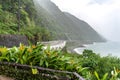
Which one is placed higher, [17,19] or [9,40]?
[17,19]

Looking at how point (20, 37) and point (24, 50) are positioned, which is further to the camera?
point (20, 37)

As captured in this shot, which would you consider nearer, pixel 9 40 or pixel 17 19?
pixel 9 40

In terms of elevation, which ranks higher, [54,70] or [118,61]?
[54,70]

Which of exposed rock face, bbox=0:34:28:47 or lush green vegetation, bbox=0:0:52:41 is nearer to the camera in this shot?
exposed rock face, bbox=0:34:28:47

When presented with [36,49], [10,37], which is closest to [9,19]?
[10,37]

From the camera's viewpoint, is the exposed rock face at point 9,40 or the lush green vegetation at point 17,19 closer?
the exposed rock face at point 9,40

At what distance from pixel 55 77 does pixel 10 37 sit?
31183 mm

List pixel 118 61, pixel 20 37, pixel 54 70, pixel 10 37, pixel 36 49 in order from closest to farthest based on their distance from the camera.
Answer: pixel 54 70
pixel 36 49
pixel 10 37
pixel 20 37
pixel 118 61

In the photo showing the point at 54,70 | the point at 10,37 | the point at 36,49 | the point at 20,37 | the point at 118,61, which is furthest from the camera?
the point at 118,61

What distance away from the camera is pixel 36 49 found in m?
15.0

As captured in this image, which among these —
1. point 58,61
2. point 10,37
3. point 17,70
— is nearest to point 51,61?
point 58,61

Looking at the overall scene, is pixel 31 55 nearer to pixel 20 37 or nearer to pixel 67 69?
pixel 67 69

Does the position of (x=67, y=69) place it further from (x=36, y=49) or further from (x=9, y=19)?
(x=9, y=19)

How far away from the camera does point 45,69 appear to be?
46.2 ft
